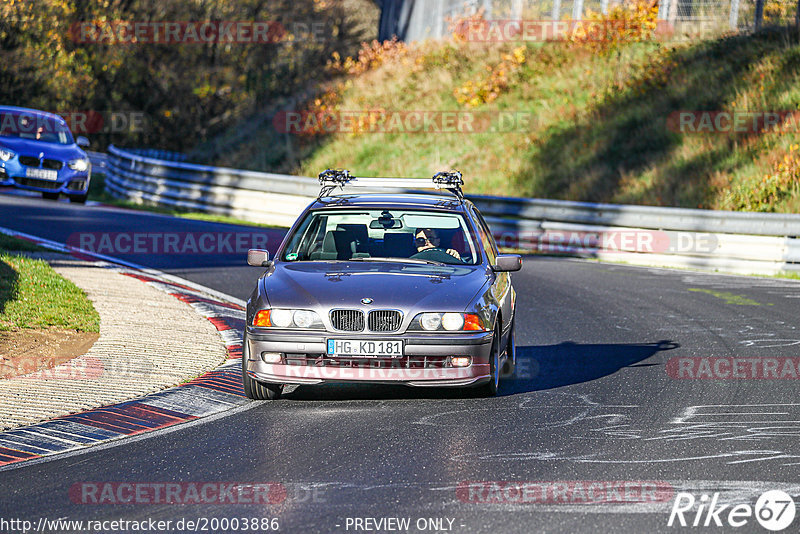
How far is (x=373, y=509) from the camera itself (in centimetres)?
571

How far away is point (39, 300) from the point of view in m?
11.8

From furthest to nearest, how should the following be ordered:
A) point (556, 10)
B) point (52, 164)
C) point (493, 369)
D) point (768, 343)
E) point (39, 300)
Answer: point (556, 10) < point (52, 164) < point (39, 300) < point (768, 343) < point (493, 369)

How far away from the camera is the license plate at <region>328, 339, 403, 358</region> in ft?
26.5

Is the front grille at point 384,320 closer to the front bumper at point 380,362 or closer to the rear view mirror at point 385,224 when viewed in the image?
the front bumper at point 380,362

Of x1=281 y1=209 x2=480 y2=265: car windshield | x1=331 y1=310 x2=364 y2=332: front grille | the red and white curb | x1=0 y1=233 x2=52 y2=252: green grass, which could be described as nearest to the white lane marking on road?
x1=281 y1=209 x2=480 y2=265: car windshield

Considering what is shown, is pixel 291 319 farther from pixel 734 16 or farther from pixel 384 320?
pixel 734 16

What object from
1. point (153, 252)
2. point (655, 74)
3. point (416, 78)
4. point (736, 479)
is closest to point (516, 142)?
point (655, 74)

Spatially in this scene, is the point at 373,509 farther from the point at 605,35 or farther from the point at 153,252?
the point at 605,35

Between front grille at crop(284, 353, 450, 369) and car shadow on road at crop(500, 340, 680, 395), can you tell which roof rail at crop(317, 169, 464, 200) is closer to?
car shadow on road at crop(500, 340, 680, 395)

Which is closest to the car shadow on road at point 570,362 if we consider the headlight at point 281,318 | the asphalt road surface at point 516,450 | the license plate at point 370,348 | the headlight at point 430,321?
the asphalt road surface at point 516,450

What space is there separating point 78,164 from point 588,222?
1050cm

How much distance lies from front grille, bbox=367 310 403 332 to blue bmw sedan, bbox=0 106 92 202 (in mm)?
15924

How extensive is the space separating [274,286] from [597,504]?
3.54 meters

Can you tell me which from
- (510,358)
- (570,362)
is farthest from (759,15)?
(510,358)
